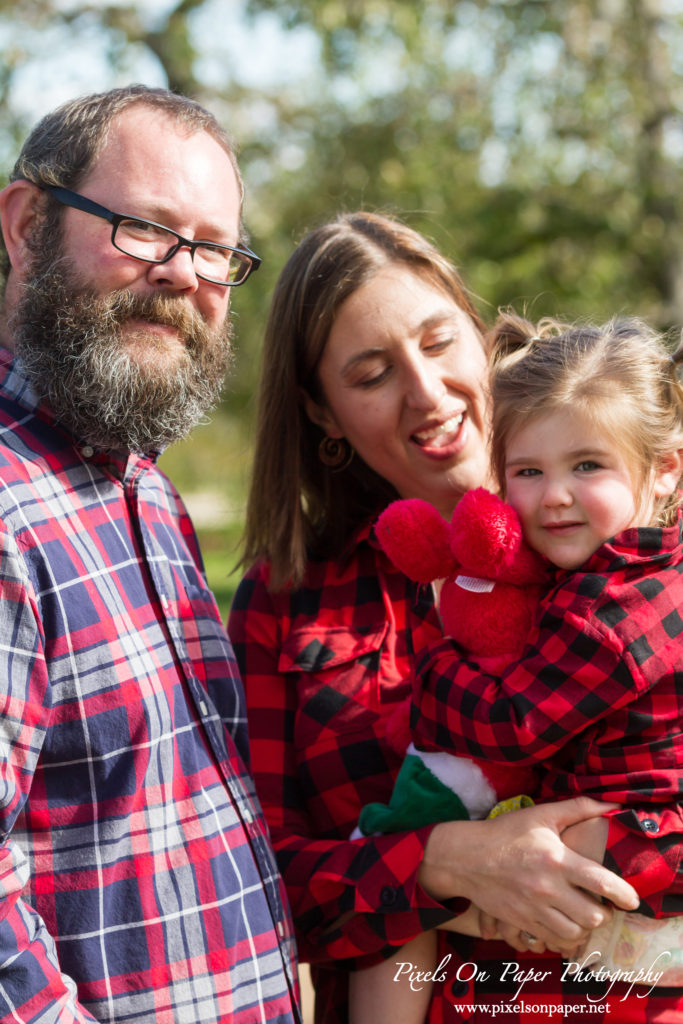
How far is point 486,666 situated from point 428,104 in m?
8.82

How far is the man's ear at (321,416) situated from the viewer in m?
2.70

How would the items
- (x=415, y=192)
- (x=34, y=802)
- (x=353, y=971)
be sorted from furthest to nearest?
(x=415, y=192) < (x=353, y=971) < (x=34, y=802)

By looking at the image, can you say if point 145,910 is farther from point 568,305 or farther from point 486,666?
point 568,305

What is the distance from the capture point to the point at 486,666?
2006 millimetres

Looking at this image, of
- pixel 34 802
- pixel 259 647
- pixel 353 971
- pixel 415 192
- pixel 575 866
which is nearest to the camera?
pixel 34 802

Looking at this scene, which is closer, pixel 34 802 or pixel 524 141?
pixel 34 802

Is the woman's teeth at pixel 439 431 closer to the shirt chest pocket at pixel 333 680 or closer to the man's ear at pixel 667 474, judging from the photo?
the shirt chest pocket at pixel 333 680

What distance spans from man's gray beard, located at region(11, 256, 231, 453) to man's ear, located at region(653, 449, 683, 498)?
39.4 inches

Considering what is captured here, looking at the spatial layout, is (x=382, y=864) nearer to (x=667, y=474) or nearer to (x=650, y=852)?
(x=650, y=852)

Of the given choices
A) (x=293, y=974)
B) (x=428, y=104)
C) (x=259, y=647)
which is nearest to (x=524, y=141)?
(x=428, y=104)

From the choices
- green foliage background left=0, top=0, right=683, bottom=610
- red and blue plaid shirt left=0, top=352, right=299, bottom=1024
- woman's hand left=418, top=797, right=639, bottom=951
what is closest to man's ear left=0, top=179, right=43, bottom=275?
red and blue plaid shirt left=0, top=352, right=299, bottom=1024

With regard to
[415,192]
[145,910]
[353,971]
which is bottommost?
[353,971]

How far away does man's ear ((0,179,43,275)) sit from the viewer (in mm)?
2031

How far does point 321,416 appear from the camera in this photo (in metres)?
2.72
